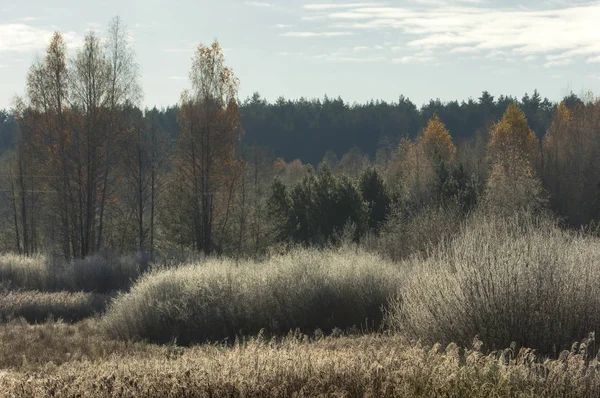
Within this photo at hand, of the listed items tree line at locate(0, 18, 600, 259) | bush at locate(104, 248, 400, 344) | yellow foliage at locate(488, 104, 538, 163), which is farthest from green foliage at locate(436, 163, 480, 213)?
bush at locate(104, 248, 400, 344)

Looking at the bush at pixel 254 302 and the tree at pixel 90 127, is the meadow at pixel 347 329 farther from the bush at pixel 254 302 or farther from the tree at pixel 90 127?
the tree at pixel 90 127

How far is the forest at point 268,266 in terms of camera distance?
8039 millimetres

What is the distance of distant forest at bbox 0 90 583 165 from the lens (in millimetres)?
120875

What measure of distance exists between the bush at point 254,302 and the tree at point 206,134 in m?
18.5

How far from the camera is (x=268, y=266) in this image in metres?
20.2

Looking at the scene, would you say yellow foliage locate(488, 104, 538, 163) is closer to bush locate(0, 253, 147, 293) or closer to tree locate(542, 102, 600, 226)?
tree locate(542, 102, 600, 226)

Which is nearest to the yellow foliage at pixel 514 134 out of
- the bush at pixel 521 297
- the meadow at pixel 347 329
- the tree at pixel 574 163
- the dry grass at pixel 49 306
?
the tree at pixel 574 163

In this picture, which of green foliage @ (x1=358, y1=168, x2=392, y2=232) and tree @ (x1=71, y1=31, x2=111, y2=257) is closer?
tree @ (x1=71, y1=31, x2=111, y2=257)

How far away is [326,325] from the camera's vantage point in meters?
17.5

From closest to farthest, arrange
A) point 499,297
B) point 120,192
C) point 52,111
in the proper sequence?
point 499,297 → point 52,111 → point 120,192

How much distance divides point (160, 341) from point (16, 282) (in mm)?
14099

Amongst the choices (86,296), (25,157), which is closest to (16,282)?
(86,296)

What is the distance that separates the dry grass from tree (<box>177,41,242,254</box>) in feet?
44.1

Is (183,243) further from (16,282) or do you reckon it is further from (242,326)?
(242,326)
